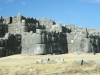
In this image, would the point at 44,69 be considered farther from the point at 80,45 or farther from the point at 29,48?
the point at 80,45

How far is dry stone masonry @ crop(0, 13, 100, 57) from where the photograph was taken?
23.3 m

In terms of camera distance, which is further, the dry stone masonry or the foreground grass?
the dry stone masonry

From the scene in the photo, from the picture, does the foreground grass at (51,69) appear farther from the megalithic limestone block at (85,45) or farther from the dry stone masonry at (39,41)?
the megalithic limestone block at (85,45)

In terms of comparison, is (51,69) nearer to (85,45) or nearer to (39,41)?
(39,41)

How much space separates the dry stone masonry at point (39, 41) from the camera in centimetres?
2334

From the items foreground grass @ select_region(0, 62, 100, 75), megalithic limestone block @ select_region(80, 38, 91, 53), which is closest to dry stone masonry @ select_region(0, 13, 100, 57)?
megalithic limestone block @ select_region(80, 38, 91, 53)

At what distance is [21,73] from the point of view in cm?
1580

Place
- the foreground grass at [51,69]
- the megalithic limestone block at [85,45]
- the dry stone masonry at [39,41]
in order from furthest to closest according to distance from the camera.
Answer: the megalithic limestone block at [85,45]
the dry stone masonry at [39,41]
the foreground grass at [51,69]

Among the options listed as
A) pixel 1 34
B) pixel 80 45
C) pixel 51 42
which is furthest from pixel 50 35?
pixel 1 34

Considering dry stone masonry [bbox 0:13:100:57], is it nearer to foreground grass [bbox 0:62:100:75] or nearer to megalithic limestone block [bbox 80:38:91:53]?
megalithic limestone block [bbox 80:38:91:53]

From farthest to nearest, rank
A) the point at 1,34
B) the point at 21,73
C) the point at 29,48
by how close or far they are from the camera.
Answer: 1. the point at 1,34
2. the point at 29,48
3. the point at 21,73

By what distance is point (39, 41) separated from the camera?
76.8 feet

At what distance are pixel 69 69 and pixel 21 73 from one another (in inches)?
130

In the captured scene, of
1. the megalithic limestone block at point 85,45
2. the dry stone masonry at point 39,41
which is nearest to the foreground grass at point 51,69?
the dry stone masonry at point 39,41
